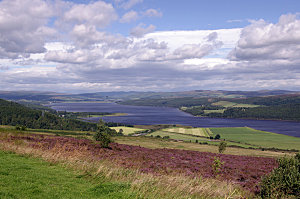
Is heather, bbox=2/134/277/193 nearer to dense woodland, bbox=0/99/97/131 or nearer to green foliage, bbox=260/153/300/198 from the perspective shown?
green foliage, bbox=260/153/300/198

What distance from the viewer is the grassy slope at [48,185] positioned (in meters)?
9.79

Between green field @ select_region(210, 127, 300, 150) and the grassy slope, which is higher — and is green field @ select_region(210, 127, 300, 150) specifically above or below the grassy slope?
below

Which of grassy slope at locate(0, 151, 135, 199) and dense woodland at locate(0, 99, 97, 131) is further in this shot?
dense woodland at locate(0, 99, 97, 131)

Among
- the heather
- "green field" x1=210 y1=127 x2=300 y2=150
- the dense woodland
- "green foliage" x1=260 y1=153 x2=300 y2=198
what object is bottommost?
"green field" x1=210 y1=127 x2=300 y2=150

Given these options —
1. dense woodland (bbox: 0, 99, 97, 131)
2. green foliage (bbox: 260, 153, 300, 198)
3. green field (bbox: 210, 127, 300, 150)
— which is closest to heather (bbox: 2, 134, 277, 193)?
green foliage (bbox: 260, 153, 300, 198)

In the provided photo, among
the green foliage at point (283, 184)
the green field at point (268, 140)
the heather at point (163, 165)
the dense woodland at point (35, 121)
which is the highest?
the green foliage at point (283, 184)

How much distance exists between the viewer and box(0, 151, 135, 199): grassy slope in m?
9.79

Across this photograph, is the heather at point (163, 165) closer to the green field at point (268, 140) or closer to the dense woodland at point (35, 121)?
the green field at point (268, 140)

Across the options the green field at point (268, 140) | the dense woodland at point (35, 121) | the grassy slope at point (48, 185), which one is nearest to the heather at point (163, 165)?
the grassy slope at point (48, 185)

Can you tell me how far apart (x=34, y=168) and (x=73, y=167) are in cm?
226

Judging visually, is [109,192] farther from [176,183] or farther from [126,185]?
[176,183]

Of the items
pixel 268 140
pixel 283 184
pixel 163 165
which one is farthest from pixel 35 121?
pixel 283 184

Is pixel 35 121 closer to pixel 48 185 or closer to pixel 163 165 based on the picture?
pixel 163 165

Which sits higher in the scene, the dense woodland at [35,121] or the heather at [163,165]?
the heather at [163,165]
